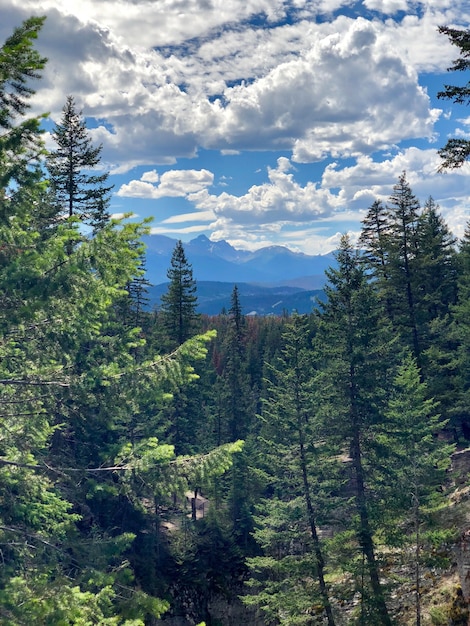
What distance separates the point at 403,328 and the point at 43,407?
76.7 ft

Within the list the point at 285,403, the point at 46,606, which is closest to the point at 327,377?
the point at 285,403

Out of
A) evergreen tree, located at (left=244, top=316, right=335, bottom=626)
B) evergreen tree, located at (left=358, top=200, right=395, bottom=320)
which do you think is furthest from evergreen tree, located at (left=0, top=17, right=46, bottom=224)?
evergreen tree, located at (left=358, top=200, right=395, bottom=320)

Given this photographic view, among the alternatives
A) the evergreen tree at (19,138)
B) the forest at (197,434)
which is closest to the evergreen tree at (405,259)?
the forest at (197,434)

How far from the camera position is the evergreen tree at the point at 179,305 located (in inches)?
1321

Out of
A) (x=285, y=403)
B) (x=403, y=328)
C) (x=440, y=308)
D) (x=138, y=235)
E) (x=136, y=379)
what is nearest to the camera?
(x=138, y=235)

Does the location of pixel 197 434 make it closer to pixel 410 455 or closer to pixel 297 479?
pixel 297 479

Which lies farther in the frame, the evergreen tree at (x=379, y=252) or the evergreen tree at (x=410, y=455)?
the evergreen tree at (x=379, y=252)

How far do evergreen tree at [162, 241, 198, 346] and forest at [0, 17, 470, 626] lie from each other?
16cm

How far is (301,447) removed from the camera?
66.1 ft

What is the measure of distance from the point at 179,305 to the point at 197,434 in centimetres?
1059

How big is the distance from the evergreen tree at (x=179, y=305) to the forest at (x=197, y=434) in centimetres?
16

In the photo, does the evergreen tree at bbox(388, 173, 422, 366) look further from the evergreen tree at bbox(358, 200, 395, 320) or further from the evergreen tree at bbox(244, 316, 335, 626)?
the evergreen tree at bbox(244, 316, 335, 626)

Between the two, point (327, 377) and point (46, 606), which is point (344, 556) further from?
point (46, 606)

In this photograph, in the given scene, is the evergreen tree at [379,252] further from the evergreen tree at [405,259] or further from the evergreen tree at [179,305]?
the evergreen tree at [179,305]
